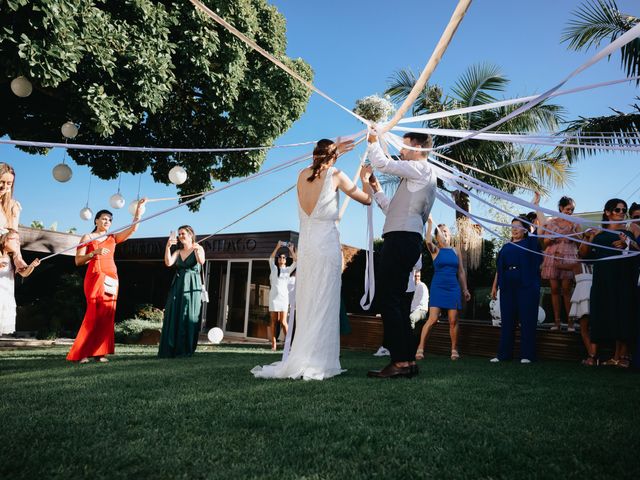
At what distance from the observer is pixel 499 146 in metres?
15.2

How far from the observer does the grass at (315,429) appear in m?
1.67

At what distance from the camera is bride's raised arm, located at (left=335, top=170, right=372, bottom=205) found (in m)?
4.11

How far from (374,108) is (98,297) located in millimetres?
10039

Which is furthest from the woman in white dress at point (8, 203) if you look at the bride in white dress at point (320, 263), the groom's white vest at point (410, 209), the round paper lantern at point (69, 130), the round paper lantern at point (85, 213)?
the round paper lantern at point (85, 213)

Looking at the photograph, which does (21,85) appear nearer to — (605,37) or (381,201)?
(381,201)

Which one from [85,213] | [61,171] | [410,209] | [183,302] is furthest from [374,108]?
[410,209]

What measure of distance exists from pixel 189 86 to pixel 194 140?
1.36 metres

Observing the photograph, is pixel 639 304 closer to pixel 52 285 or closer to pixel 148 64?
pixel 148 64

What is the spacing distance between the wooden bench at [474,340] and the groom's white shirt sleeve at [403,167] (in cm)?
418

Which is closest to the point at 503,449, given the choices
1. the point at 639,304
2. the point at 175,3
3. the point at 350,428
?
the point at 350,428

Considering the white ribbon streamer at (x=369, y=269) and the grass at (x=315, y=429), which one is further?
the white ribbon streamer at (x=369, y=269)

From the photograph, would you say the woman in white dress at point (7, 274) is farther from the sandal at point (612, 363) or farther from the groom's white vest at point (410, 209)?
the sandal at point (612, 363)

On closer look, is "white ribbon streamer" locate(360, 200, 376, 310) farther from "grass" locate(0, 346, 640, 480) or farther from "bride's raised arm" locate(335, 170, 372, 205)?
"grass" locate(0, 346, 640, 480)

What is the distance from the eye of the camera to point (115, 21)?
717cm
